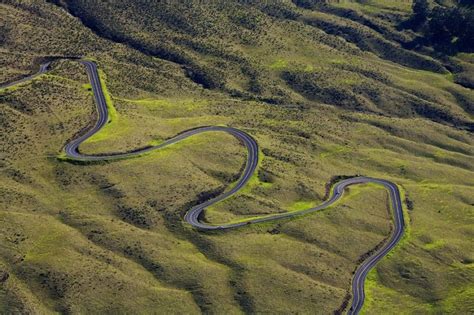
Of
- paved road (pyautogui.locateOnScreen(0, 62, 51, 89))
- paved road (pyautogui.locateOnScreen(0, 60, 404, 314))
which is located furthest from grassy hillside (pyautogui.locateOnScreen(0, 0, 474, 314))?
paved road (pyautogui.locateOnScreen(0, 62, 51, 89))

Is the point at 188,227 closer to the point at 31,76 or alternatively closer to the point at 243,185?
the point at 243,185

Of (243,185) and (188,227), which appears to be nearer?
(188,227)

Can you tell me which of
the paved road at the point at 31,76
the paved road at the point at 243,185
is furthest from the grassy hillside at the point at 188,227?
the paved road at the point at 31,76

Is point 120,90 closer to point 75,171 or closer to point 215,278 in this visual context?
point 75,171

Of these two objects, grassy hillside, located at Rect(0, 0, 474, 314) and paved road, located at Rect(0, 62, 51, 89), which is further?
paved road, located at Rect(0, 62, 51, 89)

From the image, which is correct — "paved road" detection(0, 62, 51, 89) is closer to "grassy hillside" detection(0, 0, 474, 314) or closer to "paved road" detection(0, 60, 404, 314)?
"paved road" detection(0, 60, 404, 314)

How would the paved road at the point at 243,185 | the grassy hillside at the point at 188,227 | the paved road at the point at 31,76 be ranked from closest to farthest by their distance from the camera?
the grassy hillside at the point at 188,227
the paved road at the point at 243,185
the paved road at the point at 31,76

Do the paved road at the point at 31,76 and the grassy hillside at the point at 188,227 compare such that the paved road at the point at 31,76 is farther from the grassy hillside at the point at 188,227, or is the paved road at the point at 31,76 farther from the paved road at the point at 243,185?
the grassy hillside at the point at 188,227

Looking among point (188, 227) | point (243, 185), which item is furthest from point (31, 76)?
point (188, 227)

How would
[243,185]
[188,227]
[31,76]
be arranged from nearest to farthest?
[188,227], [243,185], [31,76]
